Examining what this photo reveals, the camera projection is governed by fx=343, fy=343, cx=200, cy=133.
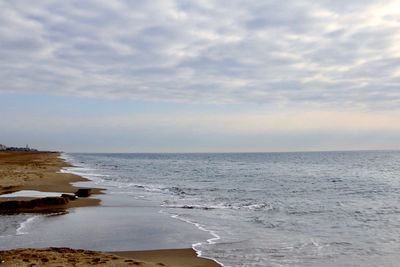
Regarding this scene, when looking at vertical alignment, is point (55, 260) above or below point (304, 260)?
above

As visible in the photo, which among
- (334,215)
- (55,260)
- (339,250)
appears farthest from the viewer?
(334,215)

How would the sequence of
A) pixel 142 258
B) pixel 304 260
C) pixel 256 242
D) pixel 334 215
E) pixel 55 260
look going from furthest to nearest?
pixel 334 215, pixel 256 242, pixel 304 260, pixel 142 258, pixel 55 260

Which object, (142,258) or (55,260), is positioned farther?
(142,258)

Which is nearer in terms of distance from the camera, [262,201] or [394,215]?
[394,215]

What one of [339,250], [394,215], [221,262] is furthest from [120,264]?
[394,215]

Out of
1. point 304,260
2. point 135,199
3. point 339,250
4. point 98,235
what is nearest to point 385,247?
point 339,250

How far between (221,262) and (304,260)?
2.19m

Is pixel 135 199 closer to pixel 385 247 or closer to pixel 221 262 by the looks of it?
pixel 221 262

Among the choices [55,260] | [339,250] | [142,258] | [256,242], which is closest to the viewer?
[55,260]

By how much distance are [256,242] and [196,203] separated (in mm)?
8298

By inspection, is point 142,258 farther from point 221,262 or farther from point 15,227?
point 15,227

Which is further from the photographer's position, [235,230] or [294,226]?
[294,226]

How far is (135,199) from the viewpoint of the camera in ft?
62.1

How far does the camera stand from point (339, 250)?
386 inches
